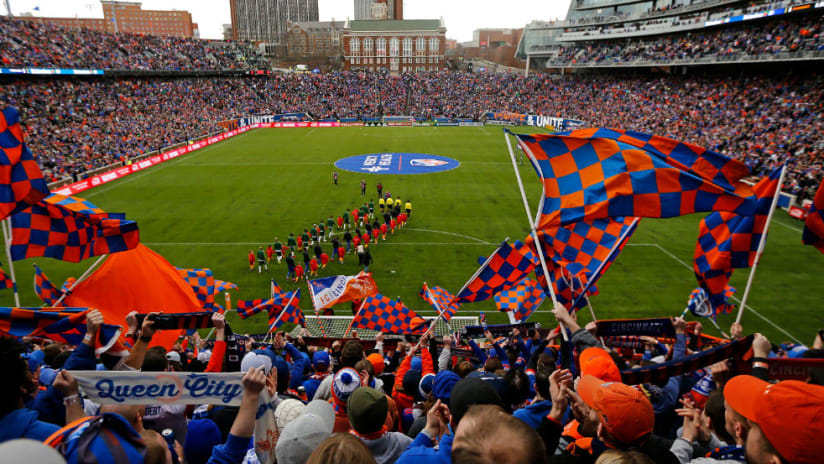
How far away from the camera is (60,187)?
2730 cm

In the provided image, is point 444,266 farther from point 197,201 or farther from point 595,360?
point 197,201

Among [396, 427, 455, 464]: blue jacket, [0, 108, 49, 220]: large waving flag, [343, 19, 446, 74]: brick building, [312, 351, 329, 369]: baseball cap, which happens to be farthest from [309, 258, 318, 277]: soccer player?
[343, 19, 446, 74]: brick building

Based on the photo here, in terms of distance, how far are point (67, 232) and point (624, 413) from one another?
30.7 feet

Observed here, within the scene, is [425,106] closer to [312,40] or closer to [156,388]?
[156,388]

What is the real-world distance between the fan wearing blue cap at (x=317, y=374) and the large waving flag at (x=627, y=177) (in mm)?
3797

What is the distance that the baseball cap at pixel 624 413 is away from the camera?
2.93m

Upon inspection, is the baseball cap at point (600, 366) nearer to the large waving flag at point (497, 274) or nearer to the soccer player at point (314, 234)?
the large waving flag at point (497, 274)

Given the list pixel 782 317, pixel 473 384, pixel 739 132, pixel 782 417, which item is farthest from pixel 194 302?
pixel 739 132

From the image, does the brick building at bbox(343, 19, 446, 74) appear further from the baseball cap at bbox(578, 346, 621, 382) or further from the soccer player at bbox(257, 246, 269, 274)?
the baseball cap at bbox(578, 346, 621, 382)

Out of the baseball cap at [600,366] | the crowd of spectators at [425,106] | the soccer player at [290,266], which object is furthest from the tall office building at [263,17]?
the baseball cap at [600,366]

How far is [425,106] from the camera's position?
73.4m

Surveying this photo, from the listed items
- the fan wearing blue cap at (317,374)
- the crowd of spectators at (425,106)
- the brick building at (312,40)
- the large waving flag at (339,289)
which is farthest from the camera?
the brick building at (312,40)

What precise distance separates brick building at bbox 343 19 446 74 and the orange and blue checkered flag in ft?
360

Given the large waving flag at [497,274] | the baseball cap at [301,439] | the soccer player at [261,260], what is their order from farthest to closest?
the soccer player at [261,260] → the large waving flag at [497,274] → the baseball cap at [301,439]
